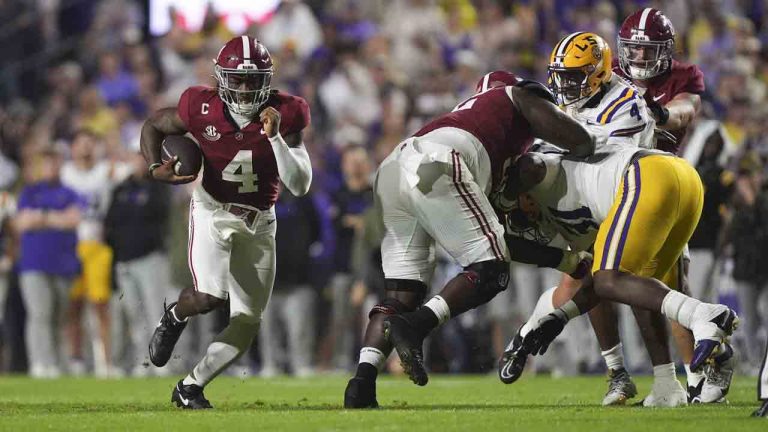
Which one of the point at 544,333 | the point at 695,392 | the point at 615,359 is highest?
the point at 544,333

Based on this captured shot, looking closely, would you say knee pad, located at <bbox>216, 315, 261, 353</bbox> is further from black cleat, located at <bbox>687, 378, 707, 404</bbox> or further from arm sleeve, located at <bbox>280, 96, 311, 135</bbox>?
black cleat, located at <bbox>687, 378, 707, 404</bbox>

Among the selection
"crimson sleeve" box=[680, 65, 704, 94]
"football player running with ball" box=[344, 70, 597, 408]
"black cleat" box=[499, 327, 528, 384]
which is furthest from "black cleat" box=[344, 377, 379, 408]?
"crimson sleeve" box=[680, 65, 704, 94]

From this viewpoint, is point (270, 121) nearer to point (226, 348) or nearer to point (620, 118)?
point (226, 348)

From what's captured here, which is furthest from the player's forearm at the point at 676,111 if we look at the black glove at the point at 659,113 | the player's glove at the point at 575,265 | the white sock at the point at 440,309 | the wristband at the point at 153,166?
the wristband at the point at 153,166

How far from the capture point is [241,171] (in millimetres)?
7340

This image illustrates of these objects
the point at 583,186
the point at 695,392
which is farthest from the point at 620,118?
the point at 695,392

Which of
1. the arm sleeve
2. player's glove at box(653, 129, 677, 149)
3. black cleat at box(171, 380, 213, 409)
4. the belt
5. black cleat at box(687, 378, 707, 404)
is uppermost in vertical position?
the arm sleeve

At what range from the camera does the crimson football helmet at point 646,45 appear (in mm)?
7930

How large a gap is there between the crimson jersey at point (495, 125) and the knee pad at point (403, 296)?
2.21 ft

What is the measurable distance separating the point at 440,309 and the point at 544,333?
2.88 feet

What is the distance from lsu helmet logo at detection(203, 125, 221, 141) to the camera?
7.34 meters

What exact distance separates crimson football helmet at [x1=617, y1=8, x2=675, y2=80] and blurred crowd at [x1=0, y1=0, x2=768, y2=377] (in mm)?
2473

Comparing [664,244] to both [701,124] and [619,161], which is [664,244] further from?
[701,124]

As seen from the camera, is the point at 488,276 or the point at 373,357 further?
the point at 373,357
